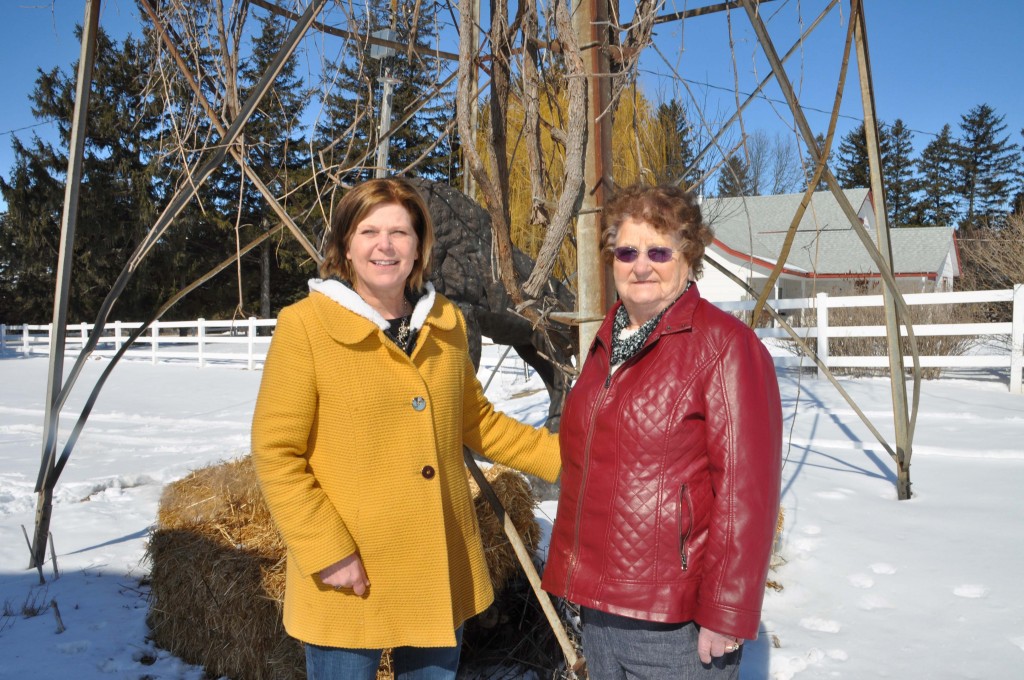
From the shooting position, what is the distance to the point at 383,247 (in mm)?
1500

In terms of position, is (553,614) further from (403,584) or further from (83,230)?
(83,230)

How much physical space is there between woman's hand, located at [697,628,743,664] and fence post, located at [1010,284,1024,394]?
24.9 feet

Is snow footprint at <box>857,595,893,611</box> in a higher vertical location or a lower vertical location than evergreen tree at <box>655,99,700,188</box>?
lower

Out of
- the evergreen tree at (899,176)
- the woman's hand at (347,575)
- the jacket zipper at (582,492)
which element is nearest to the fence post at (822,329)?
the jacket zipper at (582,492)

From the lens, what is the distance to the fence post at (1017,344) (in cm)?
714

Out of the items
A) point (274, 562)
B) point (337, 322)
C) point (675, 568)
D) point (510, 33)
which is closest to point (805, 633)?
point (675, 568)

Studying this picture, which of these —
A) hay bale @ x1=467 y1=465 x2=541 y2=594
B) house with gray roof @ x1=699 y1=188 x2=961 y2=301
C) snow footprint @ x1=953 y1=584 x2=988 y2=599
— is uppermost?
house with gray roof @ x1=699 y1=188 x2=961 y2=301

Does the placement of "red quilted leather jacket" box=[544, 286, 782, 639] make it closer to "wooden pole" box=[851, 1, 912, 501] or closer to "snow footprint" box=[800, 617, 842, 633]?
"snow footprint" box=[800, 617, 842, 633]

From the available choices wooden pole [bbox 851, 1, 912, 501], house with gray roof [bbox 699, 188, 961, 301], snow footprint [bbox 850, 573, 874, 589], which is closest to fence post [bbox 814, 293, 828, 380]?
wooden pole [bbox 851, 1, 912, 501]

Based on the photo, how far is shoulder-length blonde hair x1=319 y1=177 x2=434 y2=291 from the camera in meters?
1.53

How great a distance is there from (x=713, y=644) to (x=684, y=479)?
30 centimetres

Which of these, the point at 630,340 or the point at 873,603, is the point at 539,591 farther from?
the point at 873,603

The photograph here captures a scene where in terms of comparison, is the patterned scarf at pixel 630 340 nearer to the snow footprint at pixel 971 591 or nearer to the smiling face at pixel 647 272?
the smiling face at pixel 647 272

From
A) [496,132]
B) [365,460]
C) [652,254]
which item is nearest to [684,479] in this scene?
[652,254]
